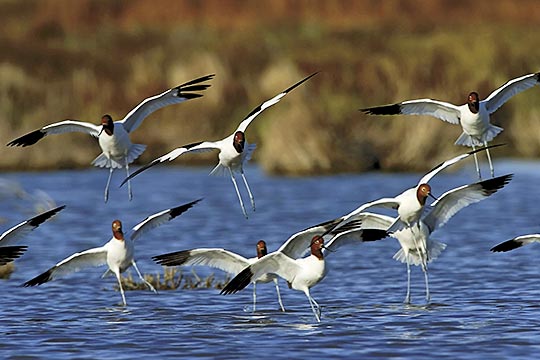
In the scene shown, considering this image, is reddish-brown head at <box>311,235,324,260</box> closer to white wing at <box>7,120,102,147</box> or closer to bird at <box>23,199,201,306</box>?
bird at <box>23,199,201,306</box>

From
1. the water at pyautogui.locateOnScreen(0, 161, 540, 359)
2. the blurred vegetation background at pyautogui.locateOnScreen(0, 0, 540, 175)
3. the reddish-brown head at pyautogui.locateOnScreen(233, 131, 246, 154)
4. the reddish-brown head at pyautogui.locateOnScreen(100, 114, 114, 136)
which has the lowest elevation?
the water at pyautogui.locateOnScreen(0, 161, 540, 359)

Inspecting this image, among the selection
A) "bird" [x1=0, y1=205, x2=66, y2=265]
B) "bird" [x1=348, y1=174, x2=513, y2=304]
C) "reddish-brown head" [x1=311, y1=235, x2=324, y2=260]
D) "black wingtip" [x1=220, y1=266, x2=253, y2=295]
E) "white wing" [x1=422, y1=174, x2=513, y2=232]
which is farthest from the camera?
"bird" [x1=0, y1=205, x2=66, y2=265]

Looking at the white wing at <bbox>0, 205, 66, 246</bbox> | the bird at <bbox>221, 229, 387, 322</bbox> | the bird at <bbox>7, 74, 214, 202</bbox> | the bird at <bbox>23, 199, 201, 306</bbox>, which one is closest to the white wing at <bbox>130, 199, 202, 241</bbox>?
the bird at <bbox>23, 199, 201, 306</bbox>

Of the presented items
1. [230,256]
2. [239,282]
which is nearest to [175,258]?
[230,256]

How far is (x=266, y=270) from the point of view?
1091 centimetres

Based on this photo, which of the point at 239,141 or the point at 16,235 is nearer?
the point at 239,141

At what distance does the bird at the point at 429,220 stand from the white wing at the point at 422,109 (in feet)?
2.46

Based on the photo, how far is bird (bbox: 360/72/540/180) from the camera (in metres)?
11.8

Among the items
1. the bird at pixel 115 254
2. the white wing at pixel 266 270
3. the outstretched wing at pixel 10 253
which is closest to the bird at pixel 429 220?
the white wing at pixel 266 270

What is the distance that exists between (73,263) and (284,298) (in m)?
2.22

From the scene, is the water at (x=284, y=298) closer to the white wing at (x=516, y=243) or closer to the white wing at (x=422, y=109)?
the white wing at (x=516, y=243)

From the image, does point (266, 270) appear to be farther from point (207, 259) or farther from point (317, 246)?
point (207, 259)

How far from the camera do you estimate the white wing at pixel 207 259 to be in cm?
1162

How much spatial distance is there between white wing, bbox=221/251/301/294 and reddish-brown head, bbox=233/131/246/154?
120 cm
